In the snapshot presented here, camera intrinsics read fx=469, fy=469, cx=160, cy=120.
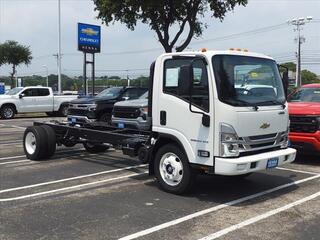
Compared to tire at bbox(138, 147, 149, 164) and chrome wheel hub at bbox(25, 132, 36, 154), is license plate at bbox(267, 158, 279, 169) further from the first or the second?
chrome wheel hub at bbox(25, 132, 36, 154)

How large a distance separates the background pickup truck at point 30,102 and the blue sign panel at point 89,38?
12.0 ft

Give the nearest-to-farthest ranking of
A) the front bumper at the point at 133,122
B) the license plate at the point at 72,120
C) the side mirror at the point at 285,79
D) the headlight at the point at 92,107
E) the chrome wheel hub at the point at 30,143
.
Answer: the side mirror at the point at 285,79, the front bumper at the point at 133,122, the chrome wheel hub at the point at 30,143, the license plate at the point at 72,120, the headlight at the point at 92,107

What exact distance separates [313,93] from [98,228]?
312 inches

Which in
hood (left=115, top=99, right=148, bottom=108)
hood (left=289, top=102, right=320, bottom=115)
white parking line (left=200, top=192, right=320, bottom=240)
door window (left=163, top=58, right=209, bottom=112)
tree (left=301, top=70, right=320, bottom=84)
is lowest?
white parking line (left=200, top=192, right=320, bottom=240)

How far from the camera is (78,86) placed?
251 feet

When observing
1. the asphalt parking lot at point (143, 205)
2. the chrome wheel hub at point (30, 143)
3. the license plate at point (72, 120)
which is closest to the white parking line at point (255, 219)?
the asphalt parking lot at point (143, 205)

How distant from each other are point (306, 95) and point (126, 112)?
4853 millimetres

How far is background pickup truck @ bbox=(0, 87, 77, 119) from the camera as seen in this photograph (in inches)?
1056

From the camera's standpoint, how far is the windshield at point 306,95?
11795 millimetres

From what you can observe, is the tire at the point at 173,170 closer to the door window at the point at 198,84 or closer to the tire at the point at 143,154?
the tire at the point at 143,154

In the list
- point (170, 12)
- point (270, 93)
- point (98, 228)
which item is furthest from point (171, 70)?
point (170, 12)

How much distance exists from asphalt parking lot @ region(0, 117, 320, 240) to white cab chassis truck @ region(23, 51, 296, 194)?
0.57 metres

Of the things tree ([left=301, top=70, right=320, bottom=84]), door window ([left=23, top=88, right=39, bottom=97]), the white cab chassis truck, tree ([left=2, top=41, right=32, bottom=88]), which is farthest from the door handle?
tree ([left=301, top=70, right=320, bottom=84])

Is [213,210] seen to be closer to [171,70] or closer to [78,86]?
[171,70]
